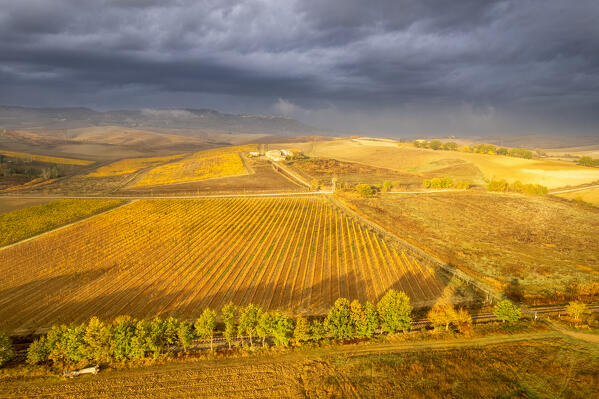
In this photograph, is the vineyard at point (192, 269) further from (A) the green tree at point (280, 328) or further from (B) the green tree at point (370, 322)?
(B) the green tree at point (370, 322)

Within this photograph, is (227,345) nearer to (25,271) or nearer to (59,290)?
(59,290)

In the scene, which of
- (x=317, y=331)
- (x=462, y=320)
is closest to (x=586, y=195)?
(x=462, y=320)

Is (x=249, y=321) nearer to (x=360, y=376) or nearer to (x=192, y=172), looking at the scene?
(x=360, y=376)

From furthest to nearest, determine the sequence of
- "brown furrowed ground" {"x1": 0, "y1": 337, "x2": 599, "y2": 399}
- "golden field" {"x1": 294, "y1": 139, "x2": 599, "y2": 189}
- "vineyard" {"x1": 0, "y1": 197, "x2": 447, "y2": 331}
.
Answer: "golden field" {"x1": 294, "y1": 139, "x2": 599, "y2": 189} < "vineyard" {"x1": 0, "y1": 197, "x2": 447, "y2": 331} < "brown furrowed ground" {"x1": 0, "y1": 337, "x2": 599, "y2": 399}

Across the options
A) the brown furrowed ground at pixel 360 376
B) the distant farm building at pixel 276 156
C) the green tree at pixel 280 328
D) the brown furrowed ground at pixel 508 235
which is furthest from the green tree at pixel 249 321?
the distant farm building at pixel 276 156

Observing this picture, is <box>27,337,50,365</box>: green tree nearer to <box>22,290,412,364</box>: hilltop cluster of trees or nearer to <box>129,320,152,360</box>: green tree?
<box>22,290,412,364</box>: hilltop cluster of trees

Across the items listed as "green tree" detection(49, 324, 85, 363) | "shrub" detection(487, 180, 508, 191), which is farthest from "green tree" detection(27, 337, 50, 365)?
"shrub" detection(487, 180, 508, 191)
